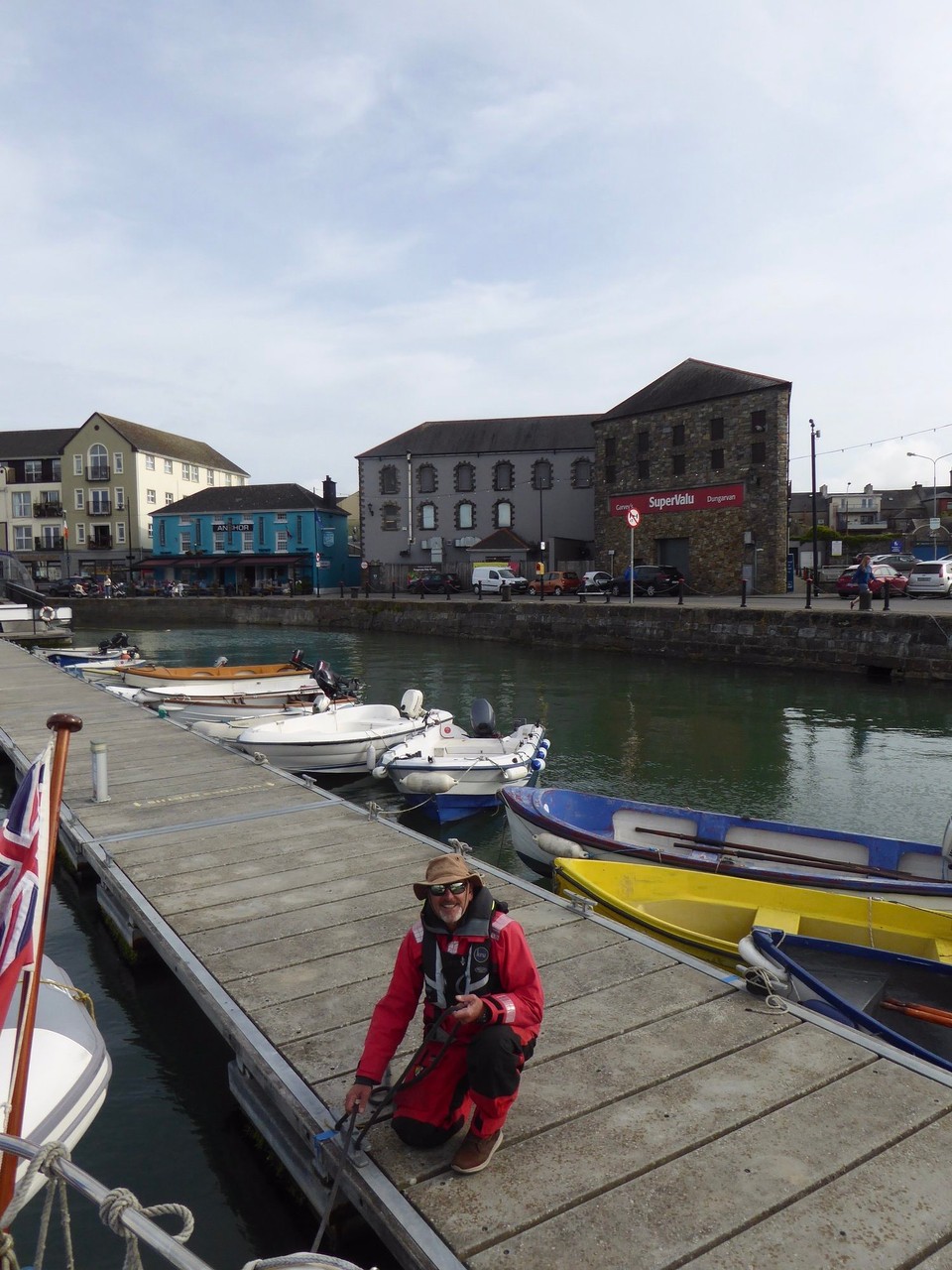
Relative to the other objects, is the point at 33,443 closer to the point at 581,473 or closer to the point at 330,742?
Result: the point at 581,473

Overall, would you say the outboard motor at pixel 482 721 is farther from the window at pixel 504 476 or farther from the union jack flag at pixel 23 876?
the window at pixel 504 476

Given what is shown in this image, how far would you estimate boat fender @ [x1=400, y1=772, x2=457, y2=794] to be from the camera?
466 inches

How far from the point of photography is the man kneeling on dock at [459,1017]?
3598 mm

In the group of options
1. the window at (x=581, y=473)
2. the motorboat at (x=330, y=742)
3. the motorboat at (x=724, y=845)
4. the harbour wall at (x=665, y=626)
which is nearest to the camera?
the motorboat at (x=724, y=845)

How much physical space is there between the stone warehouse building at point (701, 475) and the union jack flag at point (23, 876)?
121ft

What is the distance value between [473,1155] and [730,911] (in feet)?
13.9

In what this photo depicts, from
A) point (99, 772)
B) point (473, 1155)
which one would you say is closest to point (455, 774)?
point (99, 772)

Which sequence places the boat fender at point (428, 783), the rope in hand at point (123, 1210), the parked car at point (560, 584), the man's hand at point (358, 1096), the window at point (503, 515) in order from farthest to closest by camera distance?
1. the window at point (503, 515)
2. the parked car at point (560, 584)
3. the boat fender at point (428, 783)
4. the man's hand at point (358, 1096)
5. the rope in hand at point (123, 1210)

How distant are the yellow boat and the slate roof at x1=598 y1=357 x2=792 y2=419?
36.9 metres

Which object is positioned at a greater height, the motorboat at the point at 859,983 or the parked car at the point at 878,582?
the parked car at the point at 878,582

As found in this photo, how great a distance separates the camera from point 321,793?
34.0 feet

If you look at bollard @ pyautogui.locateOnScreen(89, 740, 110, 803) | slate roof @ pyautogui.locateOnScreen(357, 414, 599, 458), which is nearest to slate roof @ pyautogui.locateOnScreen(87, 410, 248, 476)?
slate roof @ pyautogui.locateOnScreen(357, 414, 599, 458)

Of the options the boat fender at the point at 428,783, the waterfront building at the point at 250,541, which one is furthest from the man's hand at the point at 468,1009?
the waterfront building at the point at 250,541

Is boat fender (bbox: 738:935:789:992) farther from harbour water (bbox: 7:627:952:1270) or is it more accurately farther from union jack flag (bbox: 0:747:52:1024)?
union jack flag (bbox: 0:747:52:1024)
